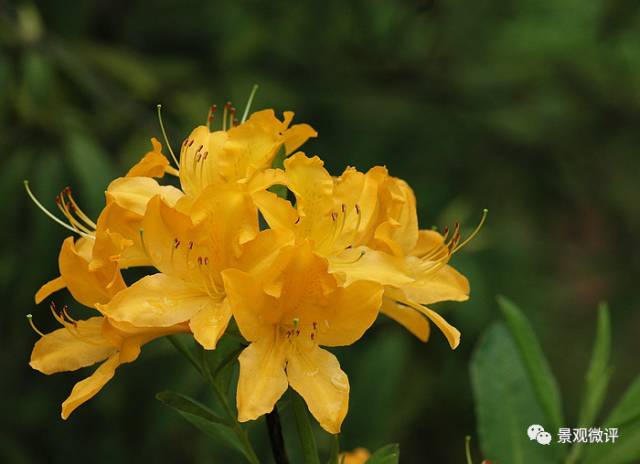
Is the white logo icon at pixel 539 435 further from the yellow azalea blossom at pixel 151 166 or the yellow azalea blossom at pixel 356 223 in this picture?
the yellow azalea blossom at pixel 151 166

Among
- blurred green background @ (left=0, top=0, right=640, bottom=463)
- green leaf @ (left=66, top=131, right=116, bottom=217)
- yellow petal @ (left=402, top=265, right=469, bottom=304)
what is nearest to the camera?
yellow petal @ (left=402, top=265, right=469, bottom=304)

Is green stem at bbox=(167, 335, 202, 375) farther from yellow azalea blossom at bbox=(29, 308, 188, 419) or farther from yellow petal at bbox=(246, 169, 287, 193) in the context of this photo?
yellow petal at bbox=(246, 169, 287, 193)

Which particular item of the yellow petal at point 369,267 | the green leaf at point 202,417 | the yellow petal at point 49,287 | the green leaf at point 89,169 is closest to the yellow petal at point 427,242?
the yellow petal at point 369,267

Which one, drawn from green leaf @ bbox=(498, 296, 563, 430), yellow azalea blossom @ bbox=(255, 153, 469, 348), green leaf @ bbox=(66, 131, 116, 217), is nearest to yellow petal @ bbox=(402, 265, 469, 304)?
yellow azalea blossom @ bbox=(255, 153, 469, 348)

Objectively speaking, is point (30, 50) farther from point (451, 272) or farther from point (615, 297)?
point (615, 297)

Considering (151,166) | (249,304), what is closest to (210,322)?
(249,304)

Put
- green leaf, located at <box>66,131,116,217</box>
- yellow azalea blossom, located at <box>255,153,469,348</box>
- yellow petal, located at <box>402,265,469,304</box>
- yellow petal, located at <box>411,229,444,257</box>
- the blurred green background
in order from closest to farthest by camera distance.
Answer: yellow azalea blossom, located at <box>255,153,469,348</box>
yellow petal, located at <box>402,265,469,304</box>
yellow petal, located at <box>411,229,444,257</box>
green leaf, located at <box>66,131,116,217</box>
the blurred green background

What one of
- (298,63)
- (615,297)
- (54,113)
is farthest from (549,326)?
(54,113)
